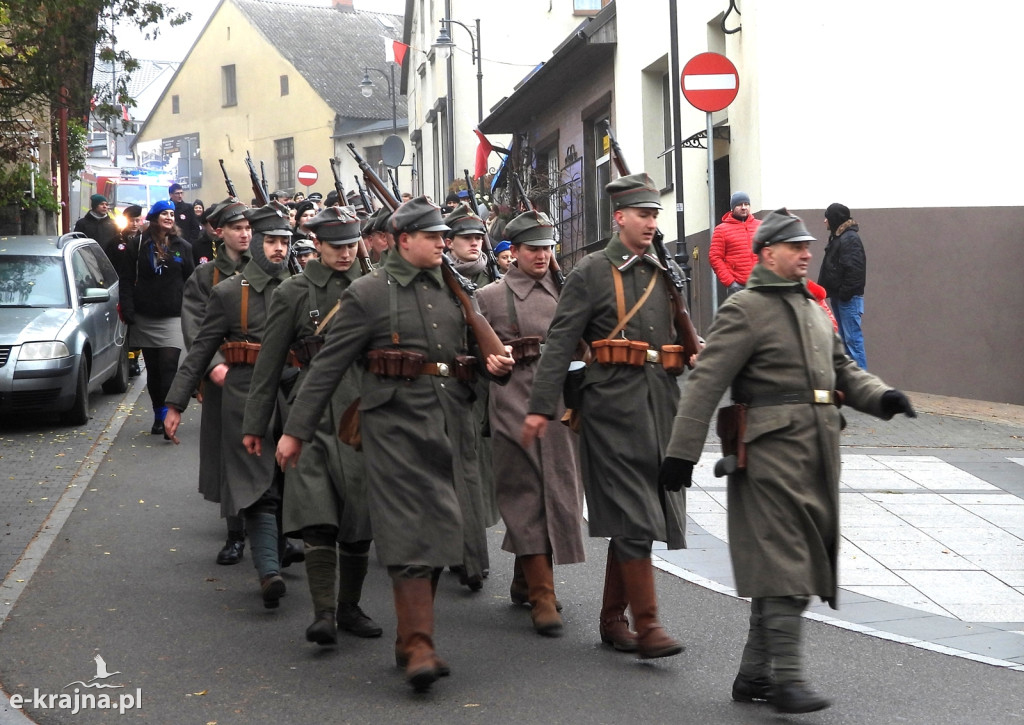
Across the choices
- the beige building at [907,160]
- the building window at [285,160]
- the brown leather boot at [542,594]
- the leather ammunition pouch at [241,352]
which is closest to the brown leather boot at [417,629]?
the brown leather boot at [542,594]

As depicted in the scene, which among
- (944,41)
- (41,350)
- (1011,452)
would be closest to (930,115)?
(944,41)

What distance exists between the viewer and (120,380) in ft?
51.9

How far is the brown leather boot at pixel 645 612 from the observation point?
5840 mm

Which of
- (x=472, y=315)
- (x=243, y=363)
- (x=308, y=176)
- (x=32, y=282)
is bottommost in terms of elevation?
(x=243, y=363)

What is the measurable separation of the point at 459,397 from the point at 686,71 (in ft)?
25.9

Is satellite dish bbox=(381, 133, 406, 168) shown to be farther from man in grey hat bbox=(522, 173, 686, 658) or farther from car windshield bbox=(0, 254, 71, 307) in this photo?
man in grey hat bbox=(522, 173, 686, 658)

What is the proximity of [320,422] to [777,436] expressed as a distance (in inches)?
83.6

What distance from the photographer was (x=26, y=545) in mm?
8438

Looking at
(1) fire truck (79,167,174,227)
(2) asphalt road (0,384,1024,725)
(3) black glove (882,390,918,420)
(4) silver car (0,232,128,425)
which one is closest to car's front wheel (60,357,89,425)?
(4) silver car (0,232,128,425)

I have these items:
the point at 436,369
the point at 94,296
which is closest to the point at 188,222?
the point at 94,296

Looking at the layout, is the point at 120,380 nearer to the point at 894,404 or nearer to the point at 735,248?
the point at 735,248

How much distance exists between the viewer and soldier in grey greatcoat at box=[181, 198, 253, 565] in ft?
25.5

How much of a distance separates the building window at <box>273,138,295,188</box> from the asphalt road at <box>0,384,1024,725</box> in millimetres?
53392

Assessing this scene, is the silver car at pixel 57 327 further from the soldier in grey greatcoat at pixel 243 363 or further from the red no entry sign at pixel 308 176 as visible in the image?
the red no entry sign at pixel 308 176
